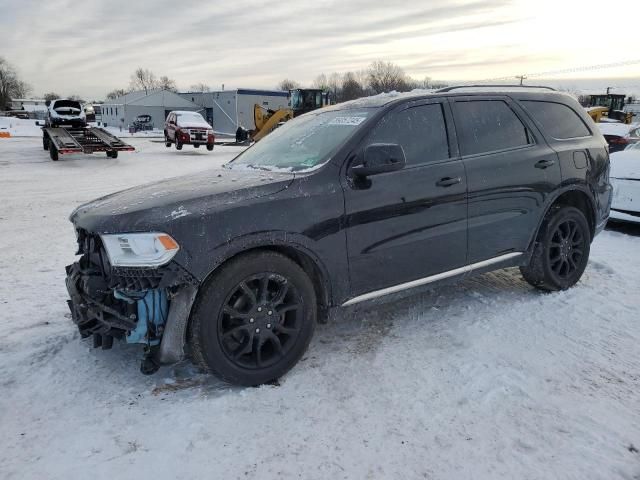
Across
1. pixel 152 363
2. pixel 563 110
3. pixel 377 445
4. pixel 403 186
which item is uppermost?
pixel 563 110

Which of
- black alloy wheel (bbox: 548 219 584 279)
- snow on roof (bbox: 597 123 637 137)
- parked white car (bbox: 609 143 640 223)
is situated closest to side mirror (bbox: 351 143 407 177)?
black alloy wheel (bbox: 548 219 584 279)

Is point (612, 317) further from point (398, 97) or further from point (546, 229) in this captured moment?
point (398, 97)

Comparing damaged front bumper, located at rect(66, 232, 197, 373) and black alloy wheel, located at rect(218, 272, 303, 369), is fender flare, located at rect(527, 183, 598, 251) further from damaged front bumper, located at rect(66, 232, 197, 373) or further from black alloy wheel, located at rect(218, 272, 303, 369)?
damaged front bumper, located at rect(66, 232, 197, 373)

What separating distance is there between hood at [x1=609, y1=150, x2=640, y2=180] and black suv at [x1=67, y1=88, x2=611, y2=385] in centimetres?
298

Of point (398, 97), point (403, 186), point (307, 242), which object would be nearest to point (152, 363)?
point (307, 242)

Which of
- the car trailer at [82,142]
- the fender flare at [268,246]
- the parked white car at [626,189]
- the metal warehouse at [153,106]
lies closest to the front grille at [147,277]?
the fender flare at [268,246]

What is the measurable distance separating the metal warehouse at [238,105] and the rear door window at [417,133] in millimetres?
47223

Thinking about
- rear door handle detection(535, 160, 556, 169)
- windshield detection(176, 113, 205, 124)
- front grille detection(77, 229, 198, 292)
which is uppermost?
windshield detection(176, 113, 205, 124)

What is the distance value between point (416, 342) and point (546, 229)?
1.68 m

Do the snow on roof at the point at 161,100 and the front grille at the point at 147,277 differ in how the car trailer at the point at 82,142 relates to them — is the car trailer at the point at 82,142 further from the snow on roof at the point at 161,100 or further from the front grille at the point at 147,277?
the snow on roof at the point at 161,100

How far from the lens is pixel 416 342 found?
362 centimetres

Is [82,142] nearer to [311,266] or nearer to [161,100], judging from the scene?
[311,266]

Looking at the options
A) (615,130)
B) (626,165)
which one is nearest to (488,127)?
(626,165)

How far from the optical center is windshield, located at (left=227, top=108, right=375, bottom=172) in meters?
3.42
